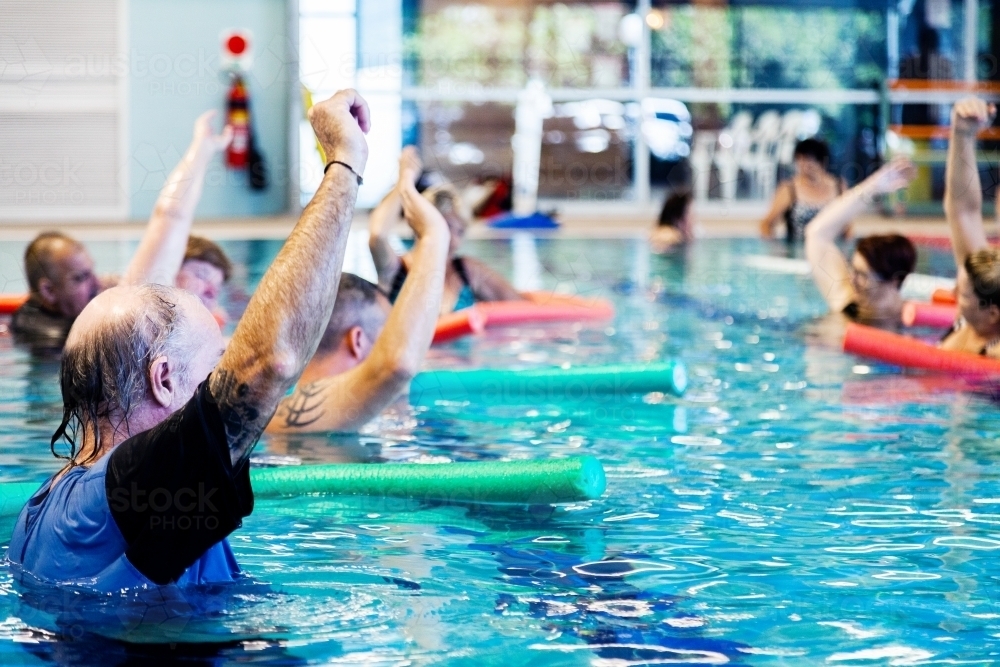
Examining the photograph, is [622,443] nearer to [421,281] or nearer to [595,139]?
[421,281]

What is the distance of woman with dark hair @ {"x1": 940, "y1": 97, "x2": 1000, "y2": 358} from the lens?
4.56 metres

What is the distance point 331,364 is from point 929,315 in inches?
146

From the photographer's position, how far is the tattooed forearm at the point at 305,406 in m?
3.65

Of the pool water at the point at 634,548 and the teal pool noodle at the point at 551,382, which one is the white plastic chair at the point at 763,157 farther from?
the teal pool noodle at the point at 551,382

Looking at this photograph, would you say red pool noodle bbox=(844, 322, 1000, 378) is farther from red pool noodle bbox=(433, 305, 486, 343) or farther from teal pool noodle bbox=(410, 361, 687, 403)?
red pool noodle bbox=(433, 305, 486, 343)

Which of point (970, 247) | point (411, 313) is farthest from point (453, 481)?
point (970, 247)

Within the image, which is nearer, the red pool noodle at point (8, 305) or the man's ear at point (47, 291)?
the man's ear at point (47, 291)

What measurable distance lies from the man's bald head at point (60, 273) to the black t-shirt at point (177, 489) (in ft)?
11.8

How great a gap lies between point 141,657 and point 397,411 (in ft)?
7.93

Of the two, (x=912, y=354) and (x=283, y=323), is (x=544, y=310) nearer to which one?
(x=912, y=354)

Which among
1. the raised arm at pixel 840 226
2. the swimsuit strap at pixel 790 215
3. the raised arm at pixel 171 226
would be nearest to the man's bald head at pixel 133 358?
the raised arm at pixel 171 226

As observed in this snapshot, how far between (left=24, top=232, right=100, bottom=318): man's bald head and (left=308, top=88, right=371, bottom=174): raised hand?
143 inches

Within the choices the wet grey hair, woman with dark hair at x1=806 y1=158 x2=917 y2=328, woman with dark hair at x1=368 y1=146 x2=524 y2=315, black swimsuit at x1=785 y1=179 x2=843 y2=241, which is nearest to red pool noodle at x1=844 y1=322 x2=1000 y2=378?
woman with dark hair at x1=806 y1=158 x2=917 y2=328

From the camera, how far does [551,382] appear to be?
15.1 ft
